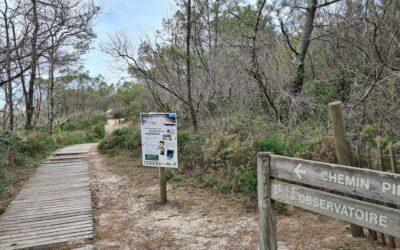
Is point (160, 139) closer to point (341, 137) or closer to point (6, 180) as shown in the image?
point (341, 137)

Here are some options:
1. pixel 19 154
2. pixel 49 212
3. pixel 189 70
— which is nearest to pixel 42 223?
pixel 49 212

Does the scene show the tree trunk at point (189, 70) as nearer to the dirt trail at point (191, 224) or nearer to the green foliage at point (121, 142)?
the green foliage at point (121, 142)

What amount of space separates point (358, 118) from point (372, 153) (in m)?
1.57

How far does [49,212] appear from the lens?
6312 millimetres

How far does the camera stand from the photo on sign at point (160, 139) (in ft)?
22.2

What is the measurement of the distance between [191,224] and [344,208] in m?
3.40

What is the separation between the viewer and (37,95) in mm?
27672

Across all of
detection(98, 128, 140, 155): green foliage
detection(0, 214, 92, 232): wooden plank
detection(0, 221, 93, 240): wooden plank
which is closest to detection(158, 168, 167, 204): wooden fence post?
detection(0, 214, 92, 232): wooden plank

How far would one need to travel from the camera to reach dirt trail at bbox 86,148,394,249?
16.2 ft

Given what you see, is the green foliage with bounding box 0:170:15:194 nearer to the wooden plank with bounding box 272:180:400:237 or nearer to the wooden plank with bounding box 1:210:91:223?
the wooden plank with bounding box 1:210:91:223

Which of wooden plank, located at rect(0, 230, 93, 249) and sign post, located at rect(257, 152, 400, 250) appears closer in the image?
sign post, located at rect(257, 152, 400, 250)

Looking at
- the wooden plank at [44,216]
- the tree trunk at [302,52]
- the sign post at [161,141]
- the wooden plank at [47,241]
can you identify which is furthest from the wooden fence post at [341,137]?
the tree trunk at [302,52]

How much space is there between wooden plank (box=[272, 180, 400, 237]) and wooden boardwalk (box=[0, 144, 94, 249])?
3.22 m

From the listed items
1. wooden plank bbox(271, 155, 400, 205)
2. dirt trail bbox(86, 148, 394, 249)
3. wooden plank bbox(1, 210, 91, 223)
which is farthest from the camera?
wooden plank bbox(1, 210, 91, 223)
